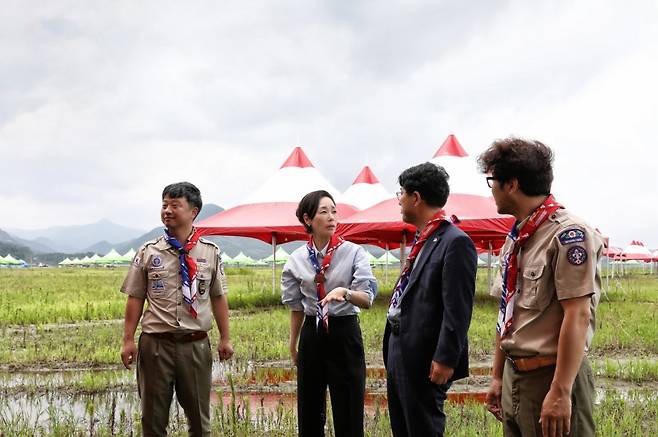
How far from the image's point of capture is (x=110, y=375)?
6523 millimetres

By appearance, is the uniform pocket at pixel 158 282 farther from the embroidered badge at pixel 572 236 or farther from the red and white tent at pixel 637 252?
the red and white tent at pixel 637 252

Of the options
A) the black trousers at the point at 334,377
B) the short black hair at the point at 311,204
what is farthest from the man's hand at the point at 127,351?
the short black hair at the point at 311,204

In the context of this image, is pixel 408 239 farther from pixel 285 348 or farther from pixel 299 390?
pixel 299 390

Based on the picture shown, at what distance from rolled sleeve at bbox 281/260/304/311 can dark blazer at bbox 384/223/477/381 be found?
0.93 meters

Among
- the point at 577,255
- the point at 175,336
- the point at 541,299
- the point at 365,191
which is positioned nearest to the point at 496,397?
the point at 541,299

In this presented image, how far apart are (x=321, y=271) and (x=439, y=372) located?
1.11 m

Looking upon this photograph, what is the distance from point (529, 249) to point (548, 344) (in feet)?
1.12

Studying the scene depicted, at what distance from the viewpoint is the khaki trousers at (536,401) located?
7.07 ft

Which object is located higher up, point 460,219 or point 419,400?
point 460,219

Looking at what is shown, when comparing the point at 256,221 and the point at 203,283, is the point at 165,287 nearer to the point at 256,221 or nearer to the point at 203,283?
the point at 203,283

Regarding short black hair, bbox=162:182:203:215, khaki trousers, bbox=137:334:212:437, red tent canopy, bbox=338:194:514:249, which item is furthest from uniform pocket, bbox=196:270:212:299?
red tent canopy, bbox=338:194:514:249

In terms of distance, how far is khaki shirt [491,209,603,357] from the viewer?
2.09m

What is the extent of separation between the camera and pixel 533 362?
2.21m

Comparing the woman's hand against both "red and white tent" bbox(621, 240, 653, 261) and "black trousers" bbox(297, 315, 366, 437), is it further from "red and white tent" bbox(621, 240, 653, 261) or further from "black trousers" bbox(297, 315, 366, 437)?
"red and white tent" bbox(621, 240, 653, 261)
